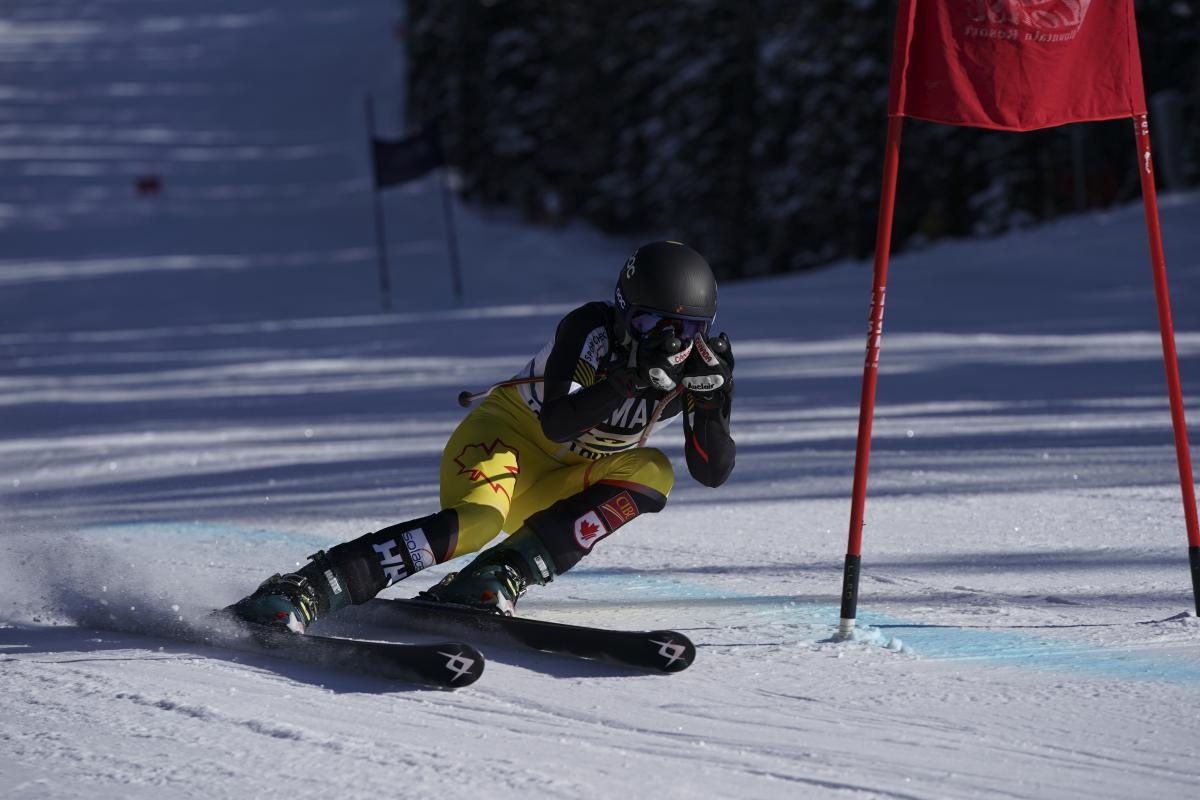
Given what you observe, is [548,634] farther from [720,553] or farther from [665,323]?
[720,553]

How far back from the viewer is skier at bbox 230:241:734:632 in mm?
4164

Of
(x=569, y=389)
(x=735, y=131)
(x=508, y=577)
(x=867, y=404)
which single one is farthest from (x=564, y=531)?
(x=735, y=131)

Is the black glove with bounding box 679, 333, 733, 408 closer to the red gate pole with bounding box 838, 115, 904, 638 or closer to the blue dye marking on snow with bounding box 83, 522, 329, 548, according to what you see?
the red gate pole with bounding box 838, 115, 904, 638

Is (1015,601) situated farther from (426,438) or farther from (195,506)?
(426,438)

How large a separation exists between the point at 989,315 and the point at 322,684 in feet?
37.4

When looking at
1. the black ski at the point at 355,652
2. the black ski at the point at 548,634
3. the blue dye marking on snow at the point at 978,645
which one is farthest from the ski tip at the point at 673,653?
the blue dye marking on snow at the point at 978,645

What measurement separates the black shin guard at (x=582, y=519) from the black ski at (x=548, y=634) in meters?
0.28

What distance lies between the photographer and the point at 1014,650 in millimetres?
4137

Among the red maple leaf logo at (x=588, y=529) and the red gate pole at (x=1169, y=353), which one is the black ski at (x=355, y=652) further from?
the red gate pole at (x=1169, y=353)

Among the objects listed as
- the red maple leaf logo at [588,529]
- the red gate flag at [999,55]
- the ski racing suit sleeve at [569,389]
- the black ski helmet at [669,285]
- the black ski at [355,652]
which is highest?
the red gate flag at [999,55]

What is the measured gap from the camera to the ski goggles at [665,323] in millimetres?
4191

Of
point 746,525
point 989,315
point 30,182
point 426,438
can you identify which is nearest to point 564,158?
point 30,182

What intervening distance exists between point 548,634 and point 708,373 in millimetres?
879

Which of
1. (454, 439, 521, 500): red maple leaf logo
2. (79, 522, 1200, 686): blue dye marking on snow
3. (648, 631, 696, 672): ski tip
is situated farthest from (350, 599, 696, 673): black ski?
(79, 522, 1200, 686): blue dye marking on snow
